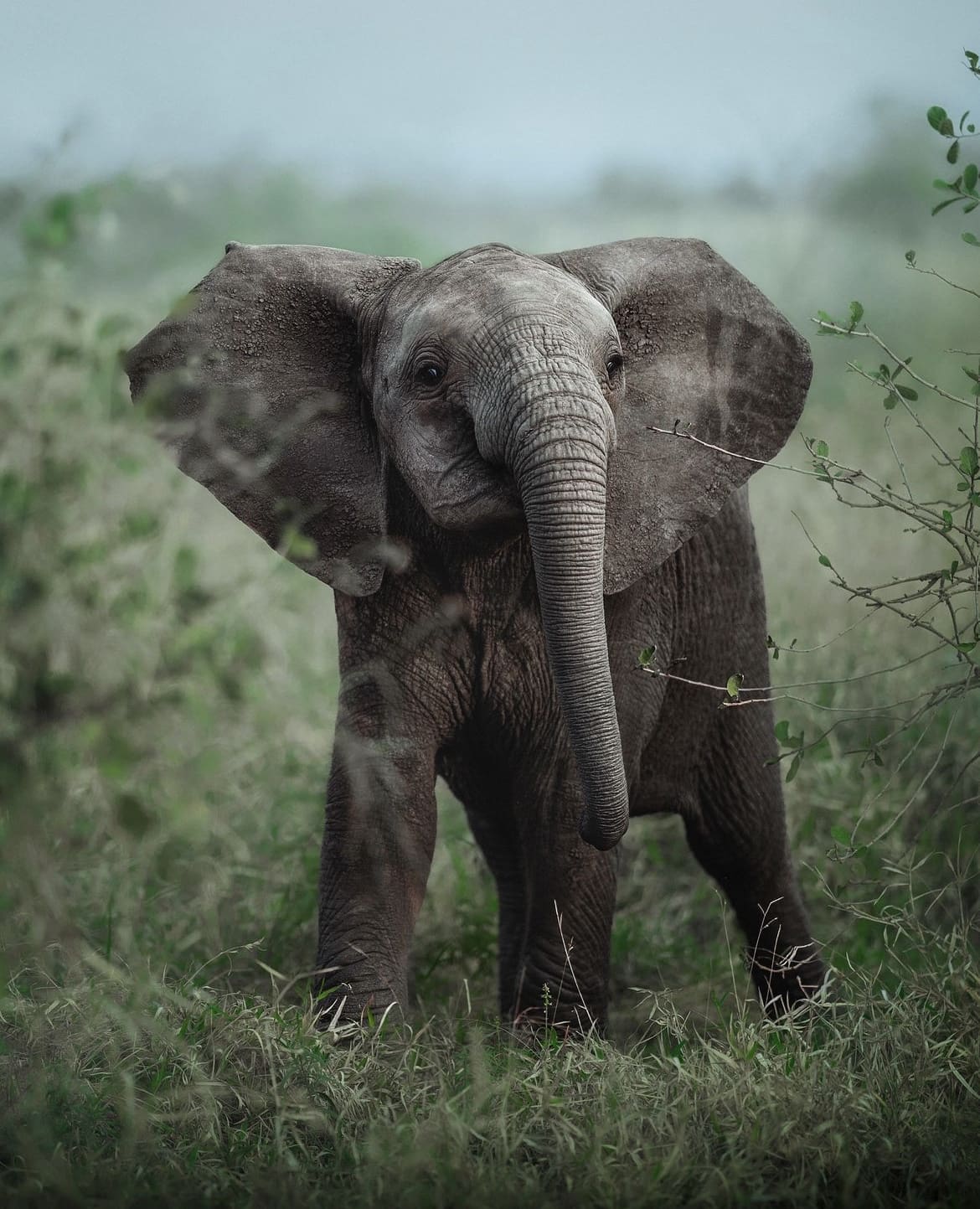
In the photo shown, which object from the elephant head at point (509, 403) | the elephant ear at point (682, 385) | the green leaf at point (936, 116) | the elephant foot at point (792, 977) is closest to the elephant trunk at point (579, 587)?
the elephant head at point (509, 403)

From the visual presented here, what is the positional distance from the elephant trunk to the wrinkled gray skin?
114 mm

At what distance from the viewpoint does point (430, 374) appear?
371 cm

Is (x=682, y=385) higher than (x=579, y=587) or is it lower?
higher

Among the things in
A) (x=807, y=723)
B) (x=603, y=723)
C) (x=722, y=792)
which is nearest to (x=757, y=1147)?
(x=603, y=723)

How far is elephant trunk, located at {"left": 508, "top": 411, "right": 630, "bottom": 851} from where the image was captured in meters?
3.43

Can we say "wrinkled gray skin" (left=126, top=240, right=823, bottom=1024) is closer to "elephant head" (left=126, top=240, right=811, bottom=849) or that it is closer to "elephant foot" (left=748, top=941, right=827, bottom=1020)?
"elephant head" (left=126, top=240, right=811, bottom=849)

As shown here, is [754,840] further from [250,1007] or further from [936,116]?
[936,116]

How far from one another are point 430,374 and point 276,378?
0.64 m

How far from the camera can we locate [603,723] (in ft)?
11.6

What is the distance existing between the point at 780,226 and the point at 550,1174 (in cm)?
1436

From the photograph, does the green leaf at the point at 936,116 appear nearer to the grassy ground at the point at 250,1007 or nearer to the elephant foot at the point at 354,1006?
the grassy ground at the point at 250,1007

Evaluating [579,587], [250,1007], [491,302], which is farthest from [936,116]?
[250,1007]

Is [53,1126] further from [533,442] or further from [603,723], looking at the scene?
[533,442]

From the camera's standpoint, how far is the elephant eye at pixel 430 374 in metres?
3.70
